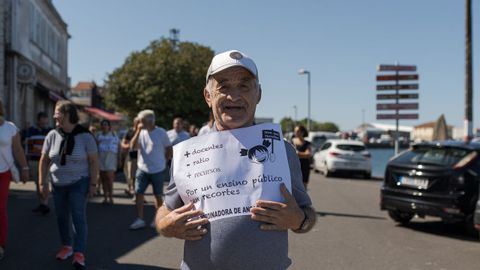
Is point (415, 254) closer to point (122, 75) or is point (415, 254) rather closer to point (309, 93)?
point (309, 93)

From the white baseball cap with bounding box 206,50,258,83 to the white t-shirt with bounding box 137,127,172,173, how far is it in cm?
572

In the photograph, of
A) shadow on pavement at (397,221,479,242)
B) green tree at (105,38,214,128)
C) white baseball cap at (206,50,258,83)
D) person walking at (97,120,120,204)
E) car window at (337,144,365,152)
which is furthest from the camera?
green tree at (105,38,214,128)

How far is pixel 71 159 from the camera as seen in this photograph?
18.2 ft

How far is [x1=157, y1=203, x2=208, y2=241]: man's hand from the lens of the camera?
6.93ft

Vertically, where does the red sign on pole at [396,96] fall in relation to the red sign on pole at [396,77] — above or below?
below

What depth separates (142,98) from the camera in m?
41.2

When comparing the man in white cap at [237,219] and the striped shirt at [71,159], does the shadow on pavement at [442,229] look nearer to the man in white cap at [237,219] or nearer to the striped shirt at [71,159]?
the striped shirt at [71,159]

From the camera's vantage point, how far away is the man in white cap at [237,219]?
2076 millimetres

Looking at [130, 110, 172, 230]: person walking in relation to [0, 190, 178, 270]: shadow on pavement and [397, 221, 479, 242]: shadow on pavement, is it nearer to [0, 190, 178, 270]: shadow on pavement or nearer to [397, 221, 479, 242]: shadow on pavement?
[0, 190, 178, 270]: shadow on pavement

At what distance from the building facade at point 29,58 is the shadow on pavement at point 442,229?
11413mm

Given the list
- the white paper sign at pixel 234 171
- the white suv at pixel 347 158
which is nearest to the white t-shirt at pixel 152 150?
the white paper sign at pixel 234 171

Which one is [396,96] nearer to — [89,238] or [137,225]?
[137,225]

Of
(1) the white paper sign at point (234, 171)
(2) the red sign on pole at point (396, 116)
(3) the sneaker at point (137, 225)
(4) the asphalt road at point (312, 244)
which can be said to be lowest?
(4) the asphalt road at point (312, 244)

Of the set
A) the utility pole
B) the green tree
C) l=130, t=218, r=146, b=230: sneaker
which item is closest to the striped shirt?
l=130, t=218, r=146, b=230: sneaker
